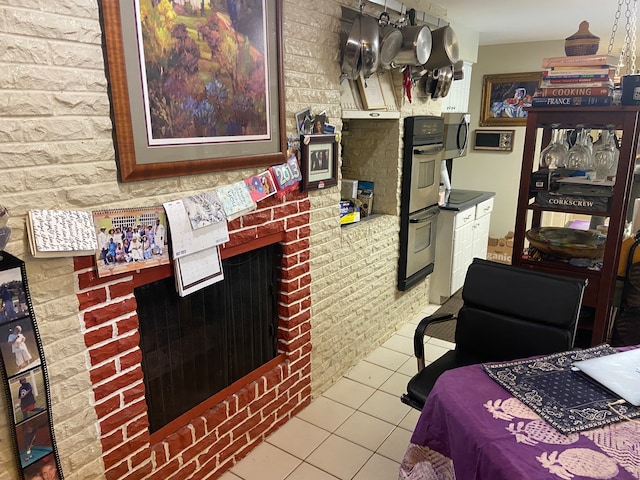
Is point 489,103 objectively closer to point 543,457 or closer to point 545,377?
point 545,377

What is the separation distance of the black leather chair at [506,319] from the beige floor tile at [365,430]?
47cm

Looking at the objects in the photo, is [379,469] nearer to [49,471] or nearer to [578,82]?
[49,471]

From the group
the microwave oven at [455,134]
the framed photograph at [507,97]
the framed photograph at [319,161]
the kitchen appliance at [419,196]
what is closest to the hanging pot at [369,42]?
the framed photograph at [319,161]

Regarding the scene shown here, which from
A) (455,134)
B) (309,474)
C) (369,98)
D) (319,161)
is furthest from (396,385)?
(455,134)

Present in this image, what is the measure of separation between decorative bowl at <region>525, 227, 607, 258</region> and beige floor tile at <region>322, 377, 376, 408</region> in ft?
4.26

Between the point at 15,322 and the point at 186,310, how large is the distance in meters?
0.73

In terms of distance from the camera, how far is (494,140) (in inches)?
214

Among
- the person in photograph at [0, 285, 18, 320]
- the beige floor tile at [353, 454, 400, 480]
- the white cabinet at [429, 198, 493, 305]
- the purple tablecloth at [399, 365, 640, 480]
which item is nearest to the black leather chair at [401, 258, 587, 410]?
the beige floor tile at [353, 454, 400, 480]

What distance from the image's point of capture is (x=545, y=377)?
149 centimetres

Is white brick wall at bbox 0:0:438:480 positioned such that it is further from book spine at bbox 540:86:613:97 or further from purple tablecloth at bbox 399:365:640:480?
book spine at bbox 540:86:613:97

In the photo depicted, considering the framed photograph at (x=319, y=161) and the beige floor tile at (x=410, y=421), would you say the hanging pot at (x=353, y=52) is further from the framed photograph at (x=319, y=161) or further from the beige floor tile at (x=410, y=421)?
the beige floor tile at (x=410, y=421)

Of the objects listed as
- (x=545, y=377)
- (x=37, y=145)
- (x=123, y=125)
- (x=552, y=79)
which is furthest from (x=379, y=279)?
(x=37, y=145)

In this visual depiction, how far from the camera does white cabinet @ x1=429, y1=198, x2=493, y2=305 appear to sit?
155 inches

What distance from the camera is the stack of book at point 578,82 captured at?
92.7 inches
